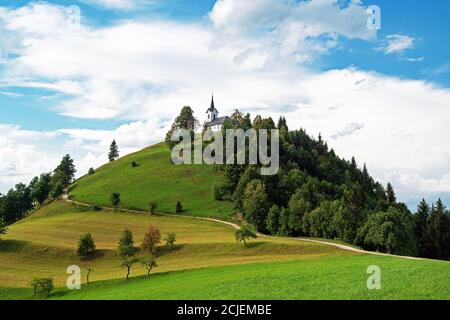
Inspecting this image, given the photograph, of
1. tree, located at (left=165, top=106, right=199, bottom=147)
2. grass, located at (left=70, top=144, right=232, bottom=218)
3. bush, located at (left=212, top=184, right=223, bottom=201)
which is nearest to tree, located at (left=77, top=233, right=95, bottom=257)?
grass, located at (left=70, top=144, right=232, bottom=218)

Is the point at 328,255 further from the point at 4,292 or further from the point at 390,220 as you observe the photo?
the point at 4,292

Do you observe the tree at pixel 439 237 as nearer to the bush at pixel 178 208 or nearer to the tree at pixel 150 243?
the bush at pixel 178 208

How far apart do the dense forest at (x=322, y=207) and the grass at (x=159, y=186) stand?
6516 mm

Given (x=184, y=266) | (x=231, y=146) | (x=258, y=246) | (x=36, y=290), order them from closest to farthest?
(x=36, y=290) → (x=184, y=266) → (x=258, y=246) → (x=231, y=146)

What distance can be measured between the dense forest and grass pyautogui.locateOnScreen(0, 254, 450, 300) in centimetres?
2840

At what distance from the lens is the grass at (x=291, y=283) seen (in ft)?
124

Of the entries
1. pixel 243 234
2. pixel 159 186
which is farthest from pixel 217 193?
pixel 243 234

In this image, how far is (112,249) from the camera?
9088cm

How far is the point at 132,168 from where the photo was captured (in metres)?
187

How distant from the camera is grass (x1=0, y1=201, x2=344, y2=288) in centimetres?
7181

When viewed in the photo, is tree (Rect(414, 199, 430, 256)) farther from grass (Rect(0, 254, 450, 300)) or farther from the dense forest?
grass (Rect(0, 254, 450, 300))
